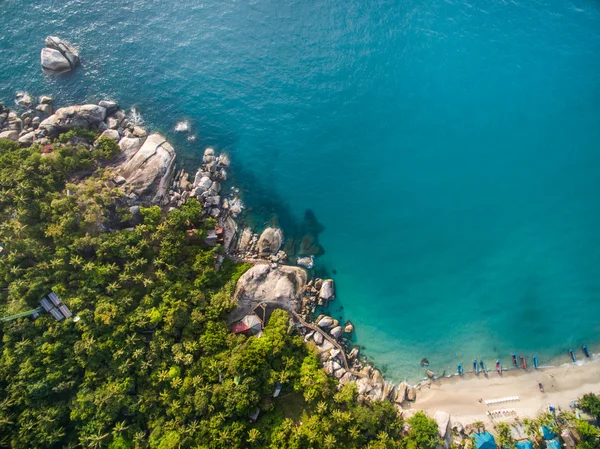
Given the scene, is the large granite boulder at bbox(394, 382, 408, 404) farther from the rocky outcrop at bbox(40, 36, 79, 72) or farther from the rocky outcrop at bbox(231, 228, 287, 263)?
the rocky outcrop at bbox(40, 36, 79, 72)

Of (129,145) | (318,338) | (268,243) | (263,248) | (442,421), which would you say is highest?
(129,145)

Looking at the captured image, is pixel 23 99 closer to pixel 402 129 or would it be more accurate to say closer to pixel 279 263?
pixel 279 263

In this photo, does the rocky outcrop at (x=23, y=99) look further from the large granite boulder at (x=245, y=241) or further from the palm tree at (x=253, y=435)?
the palm tree at (x=253, y=435)

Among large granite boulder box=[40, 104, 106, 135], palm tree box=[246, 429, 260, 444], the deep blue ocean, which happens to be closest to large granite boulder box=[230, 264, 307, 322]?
the deep blue ocean

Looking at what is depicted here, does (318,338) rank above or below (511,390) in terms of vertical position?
above

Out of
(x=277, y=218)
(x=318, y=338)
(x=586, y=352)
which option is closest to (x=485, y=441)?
(x=586, y=352)

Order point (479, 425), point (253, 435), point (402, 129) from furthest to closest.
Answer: point (402, 129) < point (479, 425) < point (253, 435)

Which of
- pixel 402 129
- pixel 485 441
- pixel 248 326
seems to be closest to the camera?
pixel 485 441

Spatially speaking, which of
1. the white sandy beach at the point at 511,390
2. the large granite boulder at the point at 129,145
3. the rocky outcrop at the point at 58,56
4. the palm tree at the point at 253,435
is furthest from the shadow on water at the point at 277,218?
the rocky outcrop at the point at 58,56
